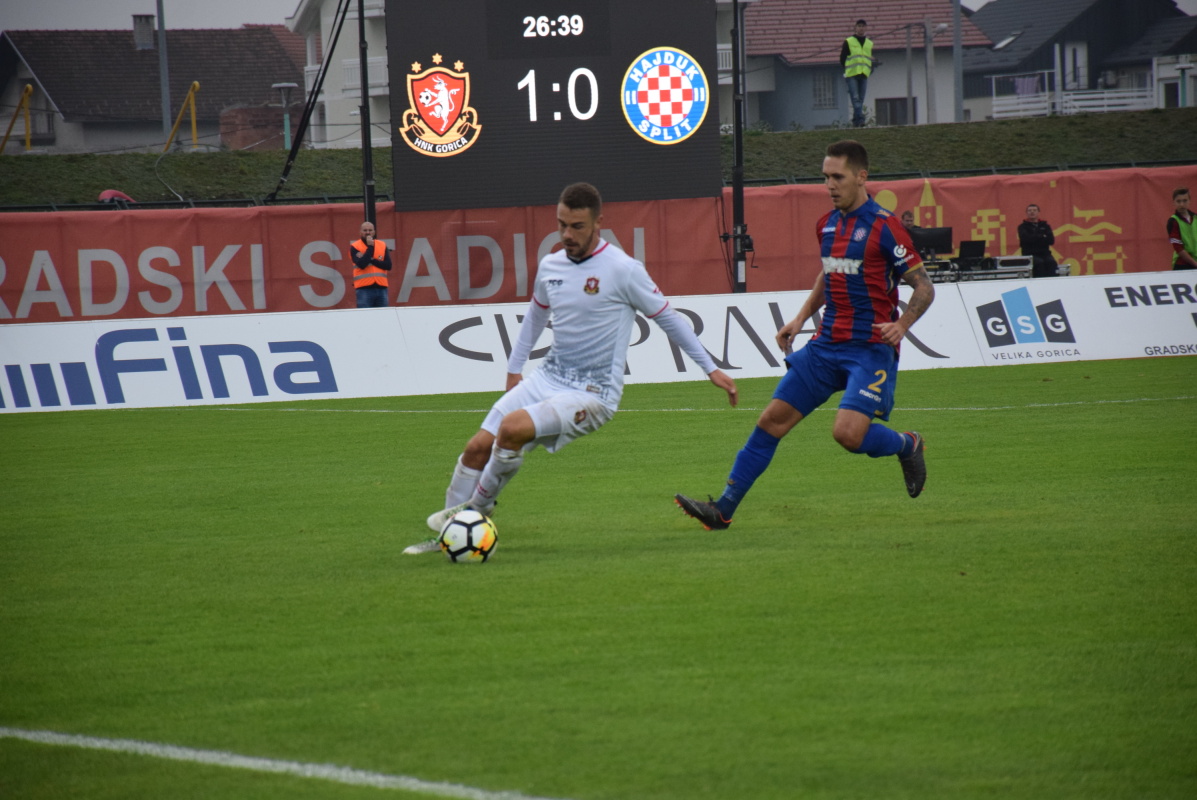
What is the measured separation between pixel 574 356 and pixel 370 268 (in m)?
14.1

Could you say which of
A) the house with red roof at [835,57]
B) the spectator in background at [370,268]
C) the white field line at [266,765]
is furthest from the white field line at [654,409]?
the house with red roof at [835,57]

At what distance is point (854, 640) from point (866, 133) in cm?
3077

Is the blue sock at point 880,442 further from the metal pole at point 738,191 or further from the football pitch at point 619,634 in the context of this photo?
the metal pole at point 738,191

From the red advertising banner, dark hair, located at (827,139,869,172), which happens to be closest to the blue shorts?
dark hair, located at (827,139,869,172)

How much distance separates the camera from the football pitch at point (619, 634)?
13.6 feet

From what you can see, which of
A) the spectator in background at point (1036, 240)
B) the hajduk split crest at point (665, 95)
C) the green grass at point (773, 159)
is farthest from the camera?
the green grass at point (773, 159)

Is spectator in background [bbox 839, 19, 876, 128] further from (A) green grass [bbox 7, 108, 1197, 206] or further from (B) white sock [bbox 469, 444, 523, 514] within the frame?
(B) white sock [bbox 469, 444, 523, 514]

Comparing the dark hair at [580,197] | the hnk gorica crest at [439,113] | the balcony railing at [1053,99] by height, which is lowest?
the dark hair at [580,197]

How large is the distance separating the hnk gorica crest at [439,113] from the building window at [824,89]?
46548 millimetres

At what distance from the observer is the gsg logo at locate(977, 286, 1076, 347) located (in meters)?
18.1

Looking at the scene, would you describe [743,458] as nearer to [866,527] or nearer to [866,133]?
[866,527]

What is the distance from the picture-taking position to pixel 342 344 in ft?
54.9

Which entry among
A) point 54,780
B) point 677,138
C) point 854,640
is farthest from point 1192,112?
point 54,780

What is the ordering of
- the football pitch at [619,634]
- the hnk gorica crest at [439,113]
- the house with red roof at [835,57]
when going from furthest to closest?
the house with red roof at [835,57] < the hnk gorica crest at [439,113] < the football pitch at [619,634]
